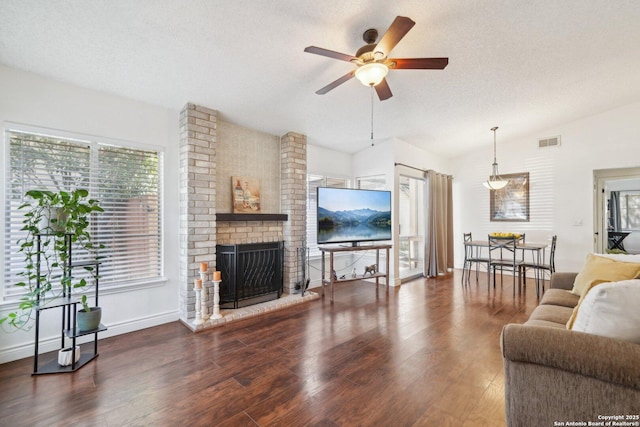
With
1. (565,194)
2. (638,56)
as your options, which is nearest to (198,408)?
(638,56)

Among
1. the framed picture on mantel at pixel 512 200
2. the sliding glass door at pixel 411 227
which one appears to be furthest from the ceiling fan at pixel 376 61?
the framed picture on mantel at pixel 512 200

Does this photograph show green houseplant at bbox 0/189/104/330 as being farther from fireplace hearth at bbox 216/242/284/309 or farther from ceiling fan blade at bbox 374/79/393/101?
ceiling fan blade at bbox 374/79/393/101

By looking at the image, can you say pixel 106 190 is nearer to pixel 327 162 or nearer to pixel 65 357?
pixel 65 357

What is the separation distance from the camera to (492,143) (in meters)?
6.05

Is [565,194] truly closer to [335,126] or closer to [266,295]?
[335,126]

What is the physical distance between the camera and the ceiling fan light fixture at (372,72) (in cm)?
212

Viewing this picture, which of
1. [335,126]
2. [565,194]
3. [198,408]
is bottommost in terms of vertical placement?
[198,408]

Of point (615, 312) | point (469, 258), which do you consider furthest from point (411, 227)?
point (615, 312)

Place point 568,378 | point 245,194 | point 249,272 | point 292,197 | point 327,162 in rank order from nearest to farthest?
1. point 568,378
2. point 249,272
3. point 245,194
4. point 292,197
5. point 327,162

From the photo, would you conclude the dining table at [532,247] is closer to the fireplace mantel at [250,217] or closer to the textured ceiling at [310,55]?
the textured ceiling at [310,55]

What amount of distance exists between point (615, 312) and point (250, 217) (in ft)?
11.4

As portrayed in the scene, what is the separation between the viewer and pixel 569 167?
17.4 feet

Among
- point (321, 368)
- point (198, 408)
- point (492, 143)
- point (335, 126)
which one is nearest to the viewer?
point (198, 408)

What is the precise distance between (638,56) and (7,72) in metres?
6.39
